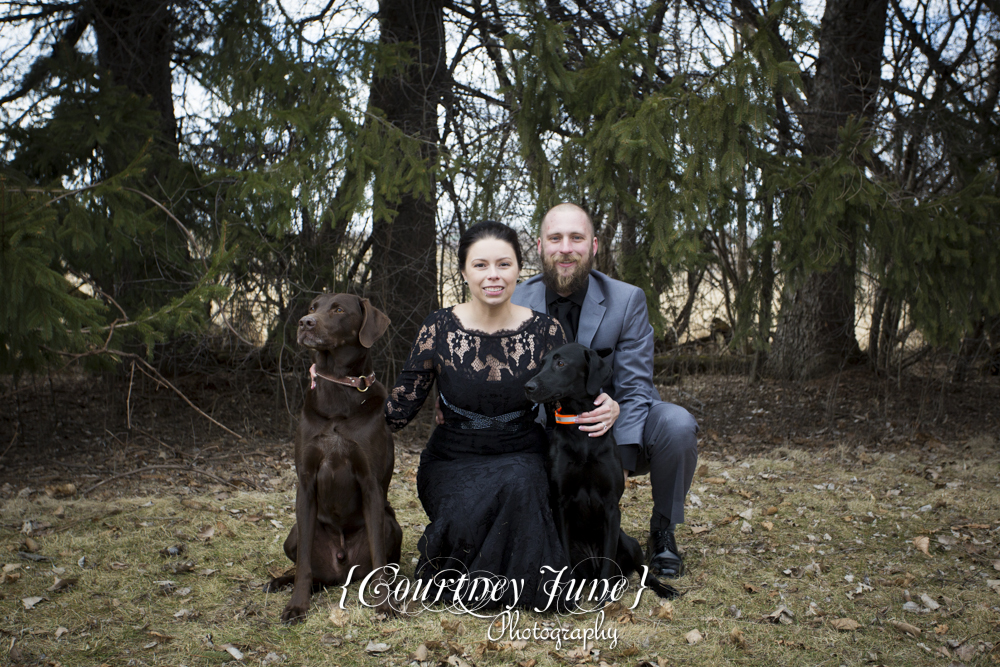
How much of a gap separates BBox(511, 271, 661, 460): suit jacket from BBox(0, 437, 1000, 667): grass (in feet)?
2.69

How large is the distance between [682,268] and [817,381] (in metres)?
3.27

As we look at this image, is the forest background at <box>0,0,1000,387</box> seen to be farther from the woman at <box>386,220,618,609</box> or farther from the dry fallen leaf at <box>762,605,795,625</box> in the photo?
the dry fallen leaf at <box>762,605,795,625</box>

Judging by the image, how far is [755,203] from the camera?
18.1 feet

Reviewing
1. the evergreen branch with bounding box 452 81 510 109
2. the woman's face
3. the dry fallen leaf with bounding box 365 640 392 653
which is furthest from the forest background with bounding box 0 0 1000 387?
the dry fallen leaf with bounding box 365 640 392 653

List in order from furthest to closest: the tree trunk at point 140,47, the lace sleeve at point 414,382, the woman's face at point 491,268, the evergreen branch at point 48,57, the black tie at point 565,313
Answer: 1. the tree trunk at point 140,47
2. the evergreen branch at point 48,57
3. the black tie at point 565,313
4. the lace sleeve at point 414,382
5. the woman's face at point 491,268

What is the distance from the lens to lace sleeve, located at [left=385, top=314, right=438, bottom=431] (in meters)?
3.17

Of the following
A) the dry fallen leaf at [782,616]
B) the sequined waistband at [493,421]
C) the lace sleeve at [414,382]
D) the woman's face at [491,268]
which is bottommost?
the dry fallen leaf at [782,616]

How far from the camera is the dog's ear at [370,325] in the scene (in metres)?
2.92

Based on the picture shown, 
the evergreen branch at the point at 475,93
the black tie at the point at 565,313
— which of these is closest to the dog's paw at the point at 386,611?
the black tie at the point at 565,313

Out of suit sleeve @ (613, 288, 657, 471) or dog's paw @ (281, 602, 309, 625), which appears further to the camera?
suit sleeve @ (613, 288, 657, 471)

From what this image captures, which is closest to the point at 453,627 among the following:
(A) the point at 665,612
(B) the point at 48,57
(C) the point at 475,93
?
(A) the point at 665,612

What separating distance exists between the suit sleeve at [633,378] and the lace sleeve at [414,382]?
3.01 feet

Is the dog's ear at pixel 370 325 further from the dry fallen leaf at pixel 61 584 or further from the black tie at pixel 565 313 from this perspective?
the dry fallen leaf at pixel 61 584

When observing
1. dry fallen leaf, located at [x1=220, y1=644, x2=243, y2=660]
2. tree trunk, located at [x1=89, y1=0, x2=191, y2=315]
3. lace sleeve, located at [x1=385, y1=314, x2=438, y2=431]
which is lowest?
dry fallen leaf, located at [x1=220, y1=644, x2=243, y2=660]
